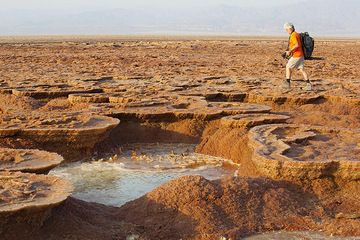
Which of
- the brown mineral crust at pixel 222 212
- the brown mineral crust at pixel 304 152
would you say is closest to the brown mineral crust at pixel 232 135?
the brown mineral crust at pixel 304 152

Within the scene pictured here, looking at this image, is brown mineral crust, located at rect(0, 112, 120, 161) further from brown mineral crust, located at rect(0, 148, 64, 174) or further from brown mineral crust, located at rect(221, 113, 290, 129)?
brown mineral crust, located at rect(221, 113, 290, 129)

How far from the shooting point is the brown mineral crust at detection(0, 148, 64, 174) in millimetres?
5691

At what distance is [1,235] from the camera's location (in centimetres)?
425

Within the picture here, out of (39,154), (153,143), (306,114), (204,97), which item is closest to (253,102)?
(204,97)

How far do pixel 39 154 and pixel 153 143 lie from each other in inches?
114

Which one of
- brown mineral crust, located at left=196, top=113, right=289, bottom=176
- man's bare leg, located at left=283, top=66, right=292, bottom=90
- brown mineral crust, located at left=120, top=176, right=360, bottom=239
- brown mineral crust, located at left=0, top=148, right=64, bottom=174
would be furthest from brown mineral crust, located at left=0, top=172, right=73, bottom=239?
man's bare leg, located at left=283, top=66, right=292, bottom=90

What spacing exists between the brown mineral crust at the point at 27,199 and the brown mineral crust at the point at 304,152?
7.61ft

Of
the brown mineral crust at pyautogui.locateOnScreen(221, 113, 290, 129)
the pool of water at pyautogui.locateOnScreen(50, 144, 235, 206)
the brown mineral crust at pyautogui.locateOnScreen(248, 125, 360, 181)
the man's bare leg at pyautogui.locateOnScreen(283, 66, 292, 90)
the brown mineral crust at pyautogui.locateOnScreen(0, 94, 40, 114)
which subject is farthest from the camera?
the man's bare leg at pyautogui.locateOnScreen(283, 66, 292, 90)

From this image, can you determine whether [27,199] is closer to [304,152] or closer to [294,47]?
[304,152]

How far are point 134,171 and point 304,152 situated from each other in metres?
2.16

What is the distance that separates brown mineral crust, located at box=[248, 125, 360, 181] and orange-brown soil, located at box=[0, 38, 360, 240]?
13 mm

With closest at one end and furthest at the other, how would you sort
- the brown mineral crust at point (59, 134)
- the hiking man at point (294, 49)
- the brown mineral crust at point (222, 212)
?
the brown mineral crust at point (222, 212), the brown mineral crust at point (59, 134), the hiking man at point (294, 49)

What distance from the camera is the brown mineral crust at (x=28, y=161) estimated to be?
18.7 feet

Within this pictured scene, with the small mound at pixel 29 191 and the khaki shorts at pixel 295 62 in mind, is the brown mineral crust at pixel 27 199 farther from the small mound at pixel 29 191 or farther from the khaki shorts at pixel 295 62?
the khaki shorts at pixel 295 62
